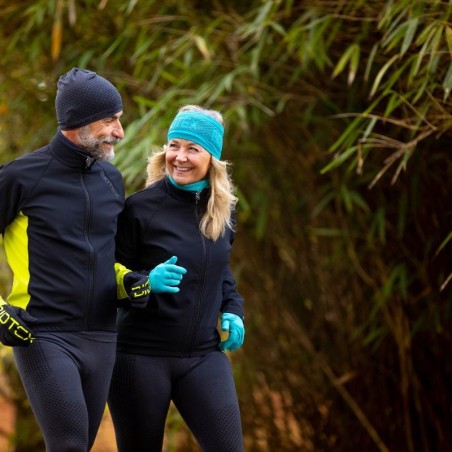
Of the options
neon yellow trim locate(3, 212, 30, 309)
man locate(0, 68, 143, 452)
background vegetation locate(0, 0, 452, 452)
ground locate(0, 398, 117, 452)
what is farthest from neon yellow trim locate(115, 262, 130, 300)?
ground locate(0, 398, 117, 452)

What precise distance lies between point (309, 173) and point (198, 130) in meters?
1.98

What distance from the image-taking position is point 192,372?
10.5ft

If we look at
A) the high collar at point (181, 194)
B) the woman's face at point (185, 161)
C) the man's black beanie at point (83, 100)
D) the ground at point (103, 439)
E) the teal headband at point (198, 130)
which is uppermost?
the man's black beanie at point (83, 100)

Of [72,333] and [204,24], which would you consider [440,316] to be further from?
[72,333]

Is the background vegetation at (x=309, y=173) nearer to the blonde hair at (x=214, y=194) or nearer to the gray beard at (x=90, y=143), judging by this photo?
the blonde hair at (x=214, y=194)

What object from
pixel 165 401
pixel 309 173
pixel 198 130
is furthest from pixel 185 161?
pixel 309 173

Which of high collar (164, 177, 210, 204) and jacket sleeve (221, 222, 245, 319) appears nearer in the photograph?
high collar (164, 177, 210, 204)

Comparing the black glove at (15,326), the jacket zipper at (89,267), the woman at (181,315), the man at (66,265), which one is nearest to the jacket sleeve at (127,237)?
the woman at (181,315)

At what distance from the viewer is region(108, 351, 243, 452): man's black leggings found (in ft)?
10.4

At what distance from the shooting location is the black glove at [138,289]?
2990 mm

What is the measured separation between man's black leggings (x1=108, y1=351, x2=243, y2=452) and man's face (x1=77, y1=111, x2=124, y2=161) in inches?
23.7

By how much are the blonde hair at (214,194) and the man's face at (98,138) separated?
0.29 m

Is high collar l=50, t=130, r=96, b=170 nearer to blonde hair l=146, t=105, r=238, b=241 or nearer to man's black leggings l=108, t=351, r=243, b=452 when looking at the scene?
blonde hair l=146, t=105, r=238, b=241

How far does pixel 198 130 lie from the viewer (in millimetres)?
3266
